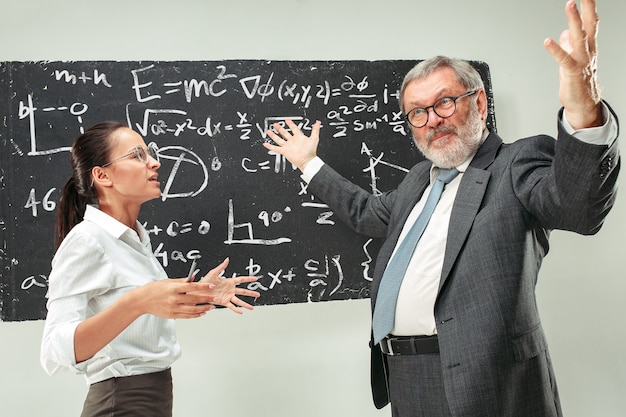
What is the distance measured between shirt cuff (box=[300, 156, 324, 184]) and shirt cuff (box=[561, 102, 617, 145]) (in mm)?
973

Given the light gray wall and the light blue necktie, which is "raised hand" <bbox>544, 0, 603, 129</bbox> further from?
the light gray wall

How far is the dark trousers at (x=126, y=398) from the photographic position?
1441mm

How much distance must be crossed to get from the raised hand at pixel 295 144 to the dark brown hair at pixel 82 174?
22.8 inches

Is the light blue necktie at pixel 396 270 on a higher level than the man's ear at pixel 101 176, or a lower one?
lower

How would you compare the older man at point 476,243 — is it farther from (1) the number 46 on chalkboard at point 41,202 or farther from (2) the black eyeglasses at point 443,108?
(1) the number 46 on chalkboard at point 41,202

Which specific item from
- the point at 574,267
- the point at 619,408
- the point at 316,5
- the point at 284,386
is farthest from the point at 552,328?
the point at 316,5

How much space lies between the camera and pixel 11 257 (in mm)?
1905

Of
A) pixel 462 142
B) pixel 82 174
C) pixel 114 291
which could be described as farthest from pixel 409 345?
pixel 82 174

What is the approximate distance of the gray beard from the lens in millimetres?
1710

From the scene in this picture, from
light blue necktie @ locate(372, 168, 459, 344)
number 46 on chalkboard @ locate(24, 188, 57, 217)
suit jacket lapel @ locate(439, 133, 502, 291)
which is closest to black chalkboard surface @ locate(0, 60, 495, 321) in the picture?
number 46 on chalkboard @ locate(24, 188, 57, 217)

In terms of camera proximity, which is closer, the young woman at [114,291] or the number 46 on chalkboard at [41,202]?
the young woman at [114,291]

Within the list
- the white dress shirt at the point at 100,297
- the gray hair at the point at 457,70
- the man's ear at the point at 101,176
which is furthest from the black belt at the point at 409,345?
the man's ear at the point at 101,176

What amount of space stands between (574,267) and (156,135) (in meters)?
1.94

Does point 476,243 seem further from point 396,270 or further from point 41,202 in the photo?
point 41,202
